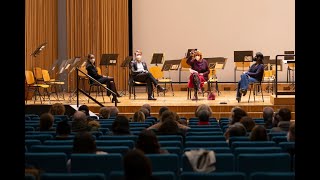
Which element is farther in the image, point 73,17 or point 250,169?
point 73,17

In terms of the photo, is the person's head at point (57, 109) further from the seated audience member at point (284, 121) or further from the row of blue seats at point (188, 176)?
the row of blue seats at point (188, 176)

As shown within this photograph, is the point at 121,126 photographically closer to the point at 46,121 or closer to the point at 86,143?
the point at 46,121

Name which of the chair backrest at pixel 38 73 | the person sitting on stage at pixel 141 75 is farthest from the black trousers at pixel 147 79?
the chair backrest at pixel 38 73

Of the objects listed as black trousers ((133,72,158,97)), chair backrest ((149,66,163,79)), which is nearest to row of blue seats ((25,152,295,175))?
black trousers ((133,72,158,97))

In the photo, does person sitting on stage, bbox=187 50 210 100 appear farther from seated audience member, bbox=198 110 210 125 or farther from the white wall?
seated audience member, bbox=198 110 210 125

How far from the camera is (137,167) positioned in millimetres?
4074

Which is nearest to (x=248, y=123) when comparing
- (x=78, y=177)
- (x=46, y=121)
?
(x=46, y=121)

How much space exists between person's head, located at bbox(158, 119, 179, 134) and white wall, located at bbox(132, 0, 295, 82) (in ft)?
40.8

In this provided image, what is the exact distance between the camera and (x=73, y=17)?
20406 mm

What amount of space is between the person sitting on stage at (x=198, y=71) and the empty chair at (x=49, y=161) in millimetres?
10283

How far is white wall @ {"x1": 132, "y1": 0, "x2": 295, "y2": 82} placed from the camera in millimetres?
20766

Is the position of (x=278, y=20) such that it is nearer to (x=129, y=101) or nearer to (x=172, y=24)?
(x=172, y=24)
